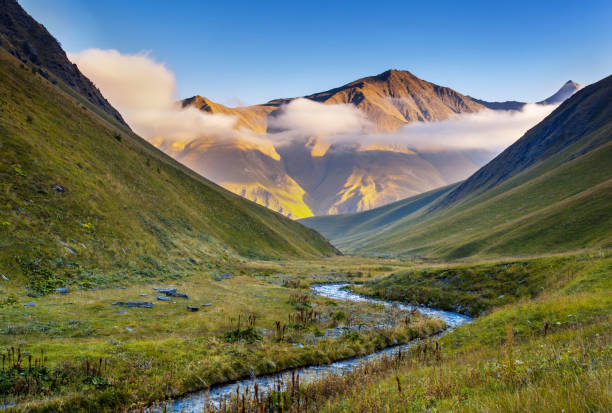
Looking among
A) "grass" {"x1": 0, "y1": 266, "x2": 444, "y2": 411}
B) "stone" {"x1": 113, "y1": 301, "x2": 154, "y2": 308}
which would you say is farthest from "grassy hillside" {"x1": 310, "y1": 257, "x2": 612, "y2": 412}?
"stone" {"x1": 113, "y1": 301, "x2": 154, "y2": 308}

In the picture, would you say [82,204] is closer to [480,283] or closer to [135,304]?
[135,304]

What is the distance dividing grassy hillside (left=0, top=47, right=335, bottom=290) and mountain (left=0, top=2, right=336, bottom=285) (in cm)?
13

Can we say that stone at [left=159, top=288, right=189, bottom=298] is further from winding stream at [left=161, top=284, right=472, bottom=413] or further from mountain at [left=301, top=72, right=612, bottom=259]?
mountain at [left=301, top=72, right=612, bottom=259]

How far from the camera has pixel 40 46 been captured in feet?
474

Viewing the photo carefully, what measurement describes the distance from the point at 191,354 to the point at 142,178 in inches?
2482

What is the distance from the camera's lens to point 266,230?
114562mm

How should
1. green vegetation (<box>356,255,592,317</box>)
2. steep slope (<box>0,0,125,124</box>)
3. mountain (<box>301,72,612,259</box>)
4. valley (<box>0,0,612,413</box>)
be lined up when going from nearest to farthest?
1. valley (<box>0,0,612,413</box>)
2. green vegetation (<box>356,255,592,317</box>)
3. mountain (<box>301,72,612,259</box>)
4. steep slope (<box>0,0,125,124</box>)

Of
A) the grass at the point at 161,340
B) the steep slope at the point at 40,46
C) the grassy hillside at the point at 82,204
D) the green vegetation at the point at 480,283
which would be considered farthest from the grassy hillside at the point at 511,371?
the steep slope at the point at 40,46

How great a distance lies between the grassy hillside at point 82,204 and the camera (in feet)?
104

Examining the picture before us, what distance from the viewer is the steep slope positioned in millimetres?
126938

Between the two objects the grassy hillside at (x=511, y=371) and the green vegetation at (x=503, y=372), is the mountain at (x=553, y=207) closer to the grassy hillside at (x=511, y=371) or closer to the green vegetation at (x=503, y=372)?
the green vegetation at (x=503, y=372)

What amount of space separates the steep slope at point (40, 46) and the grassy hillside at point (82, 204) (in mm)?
75531

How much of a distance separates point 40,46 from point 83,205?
153271 mm

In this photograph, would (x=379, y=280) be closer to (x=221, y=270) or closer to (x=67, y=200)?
(x=221, y=270)
